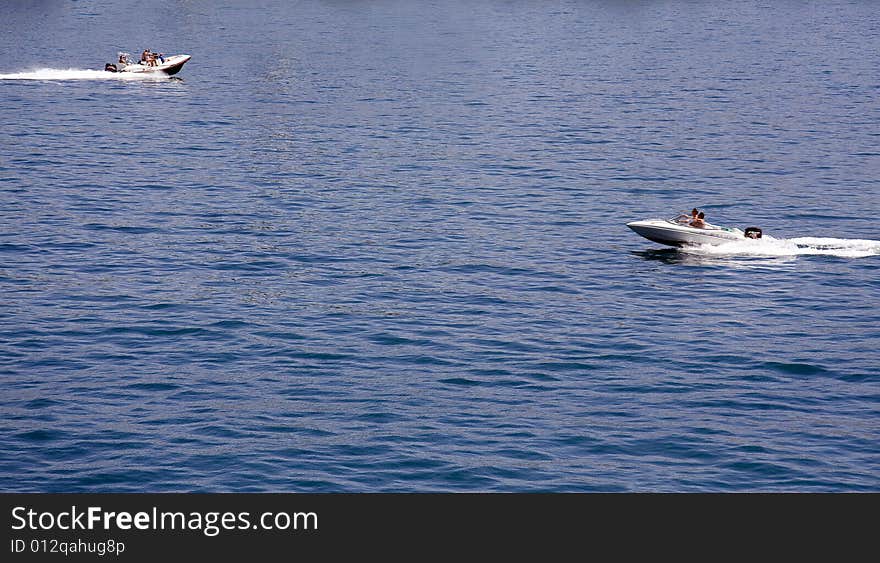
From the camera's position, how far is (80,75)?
140 metres

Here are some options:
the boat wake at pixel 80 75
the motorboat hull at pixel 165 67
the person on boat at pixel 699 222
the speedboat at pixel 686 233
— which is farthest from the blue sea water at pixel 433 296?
the boat wake at pixel 80 75

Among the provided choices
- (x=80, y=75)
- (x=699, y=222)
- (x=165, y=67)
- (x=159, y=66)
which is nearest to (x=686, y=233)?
(x=699, y=222)

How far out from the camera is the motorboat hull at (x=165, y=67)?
135 metres

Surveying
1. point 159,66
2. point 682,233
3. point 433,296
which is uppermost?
point 159,66

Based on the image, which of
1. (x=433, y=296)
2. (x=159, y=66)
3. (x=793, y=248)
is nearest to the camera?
(x=433, y=296)

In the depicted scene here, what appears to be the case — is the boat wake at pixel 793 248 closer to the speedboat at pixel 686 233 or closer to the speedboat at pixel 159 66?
the speedboat at pixel 686 233

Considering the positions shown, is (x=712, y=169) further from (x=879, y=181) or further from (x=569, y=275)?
(x=569, y=275)

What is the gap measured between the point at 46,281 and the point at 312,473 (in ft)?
89.9

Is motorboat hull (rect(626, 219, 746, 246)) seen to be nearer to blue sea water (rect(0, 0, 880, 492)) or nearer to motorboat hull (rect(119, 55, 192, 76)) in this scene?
blue sea water (rect(0, 0, 880, 492))

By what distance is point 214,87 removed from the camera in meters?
133

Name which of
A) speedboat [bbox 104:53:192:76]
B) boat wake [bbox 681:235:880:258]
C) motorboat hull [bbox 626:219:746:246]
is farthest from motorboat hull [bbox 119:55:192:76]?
boat wake [bbox 681:235:880:258]

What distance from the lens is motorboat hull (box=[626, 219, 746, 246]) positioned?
64.2 meters

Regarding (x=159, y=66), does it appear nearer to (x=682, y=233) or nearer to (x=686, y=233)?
(x=682, y=233)

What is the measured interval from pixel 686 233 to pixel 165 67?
8547cm
